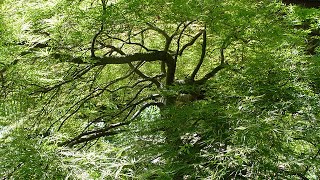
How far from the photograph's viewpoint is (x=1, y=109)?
1540 millimetres

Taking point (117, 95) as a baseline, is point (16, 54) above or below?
above

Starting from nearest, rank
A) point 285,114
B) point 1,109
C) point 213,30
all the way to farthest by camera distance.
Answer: point 285,114, point 1,109, point 213,30

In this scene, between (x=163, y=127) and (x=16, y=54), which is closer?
(x=16, y=54)

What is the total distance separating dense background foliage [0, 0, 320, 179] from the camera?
117 cm

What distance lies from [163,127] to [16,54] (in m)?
0.67

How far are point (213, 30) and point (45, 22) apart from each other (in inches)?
29.4

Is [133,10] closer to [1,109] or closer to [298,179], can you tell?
[1,109]

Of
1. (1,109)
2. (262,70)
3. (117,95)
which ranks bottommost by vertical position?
(117,95)

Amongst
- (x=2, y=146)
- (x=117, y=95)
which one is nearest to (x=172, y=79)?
(x=117, y=95)

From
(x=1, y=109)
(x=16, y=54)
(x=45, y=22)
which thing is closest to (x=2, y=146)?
(x=1, y=109)

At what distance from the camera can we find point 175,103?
200 centimetres

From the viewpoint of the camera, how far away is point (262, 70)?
159 cm

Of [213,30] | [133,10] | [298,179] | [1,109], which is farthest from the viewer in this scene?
[213,30]

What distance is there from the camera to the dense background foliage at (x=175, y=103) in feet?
3.82
